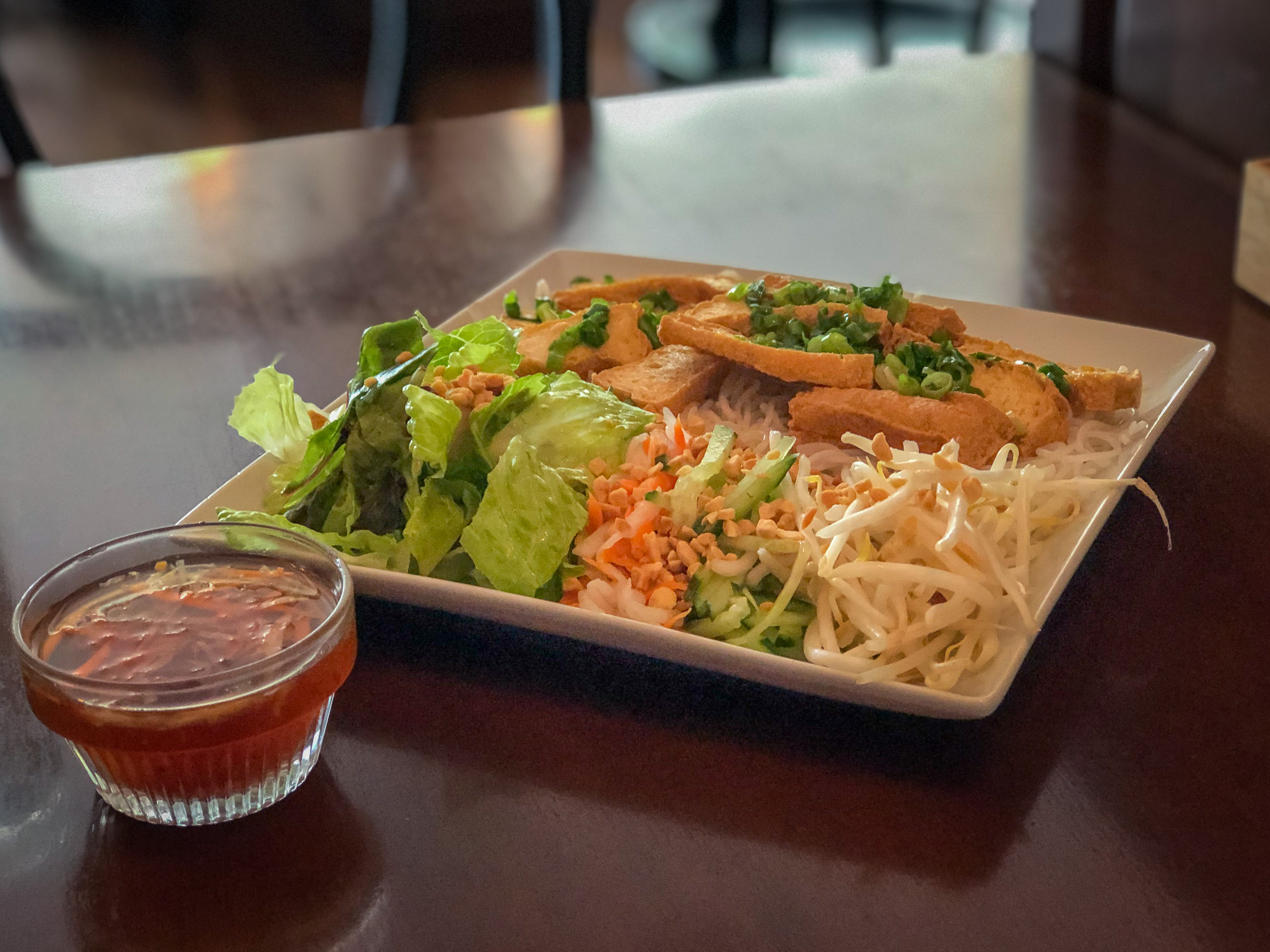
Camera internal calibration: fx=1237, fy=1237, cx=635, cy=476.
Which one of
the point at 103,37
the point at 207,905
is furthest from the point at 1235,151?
the point at 103,37

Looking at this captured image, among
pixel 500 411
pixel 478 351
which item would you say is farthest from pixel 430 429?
pixel 478 351

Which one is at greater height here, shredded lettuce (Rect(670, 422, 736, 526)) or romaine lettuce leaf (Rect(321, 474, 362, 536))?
shredded lettuce (Rect(670, 422, 736, 526))

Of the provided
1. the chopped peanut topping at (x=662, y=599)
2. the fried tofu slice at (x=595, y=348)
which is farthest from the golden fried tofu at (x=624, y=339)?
the chopped peanut topping at (x=662, y=599)

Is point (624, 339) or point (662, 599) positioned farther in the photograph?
point (624, 339)

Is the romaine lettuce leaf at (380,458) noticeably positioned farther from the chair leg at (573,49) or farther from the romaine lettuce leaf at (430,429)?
the chair leg at (573,49)

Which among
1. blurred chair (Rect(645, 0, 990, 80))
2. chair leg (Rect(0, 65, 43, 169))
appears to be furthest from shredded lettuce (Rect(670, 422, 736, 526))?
blurred chair (Rect(645, 0, 990, 80))

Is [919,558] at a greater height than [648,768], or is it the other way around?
[919,558]

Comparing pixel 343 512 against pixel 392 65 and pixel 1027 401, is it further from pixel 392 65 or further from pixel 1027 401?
pixel 392 65

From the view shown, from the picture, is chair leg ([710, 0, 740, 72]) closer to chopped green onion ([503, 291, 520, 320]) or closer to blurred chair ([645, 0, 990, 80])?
blurred chair ([645, 0, 990, 80])
